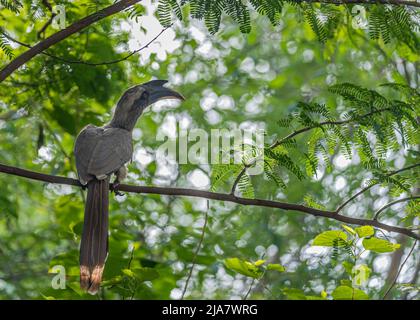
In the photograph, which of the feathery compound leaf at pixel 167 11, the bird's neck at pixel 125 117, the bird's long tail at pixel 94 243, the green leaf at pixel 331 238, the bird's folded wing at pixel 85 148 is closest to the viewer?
the green leaf at pixel 331 238

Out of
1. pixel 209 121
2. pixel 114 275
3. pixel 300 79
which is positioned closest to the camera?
pixel 114 275

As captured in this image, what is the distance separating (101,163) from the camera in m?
5.23

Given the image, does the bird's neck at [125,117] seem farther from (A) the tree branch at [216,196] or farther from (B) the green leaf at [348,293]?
(B) the green leaf at [348,293]

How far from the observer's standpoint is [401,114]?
13.7ft

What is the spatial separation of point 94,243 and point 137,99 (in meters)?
1.78

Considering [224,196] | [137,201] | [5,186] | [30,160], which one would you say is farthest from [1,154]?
[224,196]

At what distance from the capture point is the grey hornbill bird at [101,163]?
179 inches

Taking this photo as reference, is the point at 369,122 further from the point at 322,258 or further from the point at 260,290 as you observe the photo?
the point at 260,290

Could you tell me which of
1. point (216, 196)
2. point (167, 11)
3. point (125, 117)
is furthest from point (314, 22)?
point (125, 117)

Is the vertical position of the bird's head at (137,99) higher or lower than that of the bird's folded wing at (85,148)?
higher

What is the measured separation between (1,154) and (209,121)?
9.55ft

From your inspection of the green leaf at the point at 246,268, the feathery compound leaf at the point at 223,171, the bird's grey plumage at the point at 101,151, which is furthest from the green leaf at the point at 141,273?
the bird's grey plumage at the point at 101,151

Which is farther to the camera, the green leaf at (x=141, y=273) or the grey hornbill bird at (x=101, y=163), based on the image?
the grey hornbill bird at (x=101, y=163)

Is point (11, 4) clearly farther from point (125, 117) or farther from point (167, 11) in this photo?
point (125, 117)
